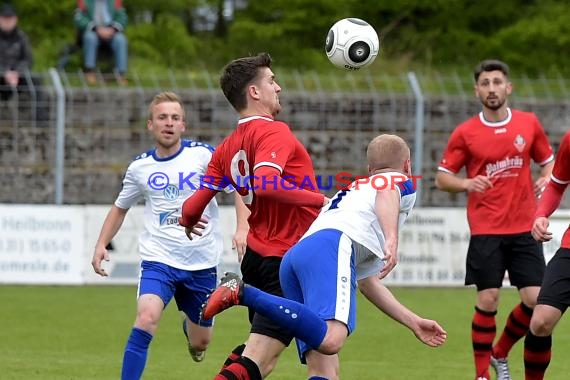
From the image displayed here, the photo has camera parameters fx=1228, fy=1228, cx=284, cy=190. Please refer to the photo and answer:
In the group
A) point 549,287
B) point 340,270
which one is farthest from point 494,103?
point 340,270

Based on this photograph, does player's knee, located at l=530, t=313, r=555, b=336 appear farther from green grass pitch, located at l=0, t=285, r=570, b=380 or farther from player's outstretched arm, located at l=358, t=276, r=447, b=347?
green grass pitch, located at l=0, t=285, r=570, b=380

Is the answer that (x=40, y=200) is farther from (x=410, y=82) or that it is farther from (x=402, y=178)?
(x=402, y=178)

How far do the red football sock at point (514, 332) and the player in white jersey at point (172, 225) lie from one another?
2159 millimetres

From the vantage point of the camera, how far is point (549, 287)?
713cm

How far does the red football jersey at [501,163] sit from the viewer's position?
911cm

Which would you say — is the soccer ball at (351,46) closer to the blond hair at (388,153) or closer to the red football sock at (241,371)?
the blond hair at (388,153)

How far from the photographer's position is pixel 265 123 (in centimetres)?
645

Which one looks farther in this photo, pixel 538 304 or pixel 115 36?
pixel 115 36

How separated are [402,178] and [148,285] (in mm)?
2279

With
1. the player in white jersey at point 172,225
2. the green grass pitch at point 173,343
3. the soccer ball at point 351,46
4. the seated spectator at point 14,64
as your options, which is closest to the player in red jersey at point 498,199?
the green grass pitch at point 173,343

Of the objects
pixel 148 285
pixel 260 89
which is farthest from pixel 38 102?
pixel 260 89

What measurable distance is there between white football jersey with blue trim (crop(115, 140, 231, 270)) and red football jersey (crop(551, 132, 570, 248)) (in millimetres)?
2202

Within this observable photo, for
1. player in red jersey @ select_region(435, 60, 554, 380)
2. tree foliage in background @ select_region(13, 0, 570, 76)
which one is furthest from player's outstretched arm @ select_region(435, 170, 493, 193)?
tree foliage in background @ select_region(13, 0, 570, 76)

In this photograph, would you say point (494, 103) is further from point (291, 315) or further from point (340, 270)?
point (291, 315)
